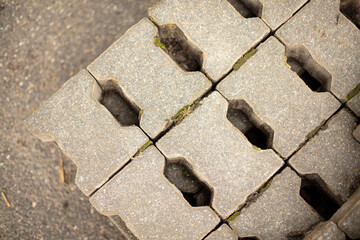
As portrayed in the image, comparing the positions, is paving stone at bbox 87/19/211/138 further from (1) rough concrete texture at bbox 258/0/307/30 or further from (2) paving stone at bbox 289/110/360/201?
(2) paving stone at bbox 289/110/360/201

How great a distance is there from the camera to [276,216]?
7.06ft

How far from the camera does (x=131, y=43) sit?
2305 mm

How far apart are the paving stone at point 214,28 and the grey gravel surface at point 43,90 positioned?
2.68 ft

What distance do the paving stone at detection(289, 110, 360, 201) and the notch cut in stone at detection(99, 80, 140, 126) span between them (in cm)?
125

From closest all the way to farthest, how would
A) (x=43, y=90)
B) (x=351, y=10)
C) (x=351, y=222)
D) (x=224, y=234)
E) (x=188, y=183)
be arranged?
(x=351, y=222) < (x=224, y=234) < (x=188, y=183) < (x=351, y=10) < (x=43, y=90)

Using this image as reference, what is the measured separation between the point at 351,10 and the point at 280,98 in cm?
105

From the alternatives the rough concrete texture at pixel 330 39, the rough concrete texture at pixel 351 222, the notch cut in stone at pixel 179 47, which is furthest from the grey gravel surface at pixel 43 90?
the rough concrete texture at pixel 351 222

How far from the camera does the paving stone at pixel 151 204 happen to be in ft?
7.05

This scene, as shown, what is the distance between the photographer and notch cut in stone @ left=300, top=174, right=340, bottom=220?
7.50 feet

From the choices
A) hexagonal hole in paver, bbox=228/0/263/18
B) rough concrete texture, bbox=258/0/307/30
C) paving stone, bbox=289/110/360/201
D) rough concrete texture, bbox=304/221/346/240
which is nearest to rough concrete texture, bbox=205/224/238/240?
Result: rough concrete texture, bbox=304/221/346/240

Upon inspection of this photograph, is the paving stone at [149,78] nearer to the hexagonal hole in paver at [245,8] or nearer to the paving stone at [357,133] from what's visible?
the hexagonal hole in paver at [245,8]

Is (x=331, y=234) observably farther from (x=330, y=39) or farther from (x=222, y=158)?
Result: (x=330, y=39)

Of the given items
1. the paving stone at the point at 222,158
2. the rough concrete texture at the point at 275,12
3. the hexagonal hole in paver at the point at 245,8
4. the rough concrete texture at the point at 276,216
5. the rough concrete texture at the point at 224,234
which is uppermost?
the hexagonal hole in paver at the point at 245,8

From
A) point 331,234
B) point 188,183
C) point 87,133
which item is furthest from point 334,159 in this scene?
point 87,133
